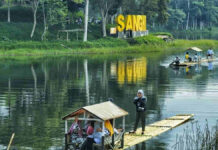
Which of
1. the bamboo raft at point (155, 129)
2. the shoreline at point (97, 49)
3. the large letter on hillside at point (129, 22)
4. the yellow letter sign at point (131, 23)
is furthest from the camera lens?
the large letter on hillside at point (129, 22)

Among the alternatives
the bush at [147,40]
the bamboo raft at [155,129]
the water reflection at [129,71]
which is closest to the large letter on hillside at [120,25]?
the bush at [147,40]

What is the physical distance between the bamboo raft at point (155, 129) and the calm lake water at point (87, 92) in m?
0.41

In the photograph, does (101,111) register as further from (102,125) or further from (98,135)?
(98,135)

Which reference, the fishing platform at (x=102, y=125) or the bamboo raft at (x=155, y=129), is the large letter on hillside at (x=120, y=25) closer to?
the bamboo raft at (x=155, y=129)

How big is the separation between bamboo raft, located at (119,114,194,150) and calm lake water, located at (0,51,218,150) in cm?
41

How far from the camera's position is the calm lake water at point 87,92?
35.8 m

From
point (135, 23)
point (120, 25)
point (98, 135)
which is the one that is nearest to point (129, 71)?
point (98, 135)

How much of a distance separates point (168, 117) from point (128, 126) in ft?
16.2

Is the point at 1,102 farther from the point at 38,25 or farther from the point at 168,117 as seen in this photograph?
the point at 38,25

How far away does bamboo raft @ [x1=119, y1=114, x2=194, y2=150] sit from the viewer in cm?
3220

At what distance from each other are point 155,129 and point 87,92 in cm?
2018

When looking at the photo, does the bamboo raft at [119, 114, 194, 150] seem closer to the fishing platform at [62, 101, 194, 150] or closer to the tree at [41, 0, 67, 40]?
the fishing platform at [62, 101, 194, 150]

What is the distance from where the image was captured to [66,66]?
274ft

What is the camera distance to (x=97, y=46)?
4496 inches
